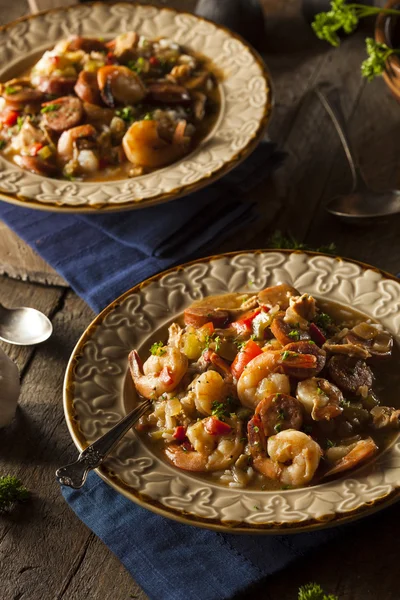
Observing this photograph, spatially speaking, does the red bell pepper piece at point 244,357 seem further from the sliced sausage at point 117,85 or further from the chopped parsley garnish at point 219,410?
the sliced sausage at point 117,85

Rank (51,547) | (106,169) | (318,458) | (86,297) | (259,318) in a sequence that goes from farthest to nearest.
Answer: (106,169) → (86,297) → (259,318) → (51,547) → (318,458)

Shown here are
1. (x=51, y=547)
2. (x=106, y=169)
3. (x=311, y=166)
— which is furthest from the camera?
(x=311, y=166)

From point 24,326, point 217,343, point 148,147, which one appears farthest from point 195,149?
point 217,343

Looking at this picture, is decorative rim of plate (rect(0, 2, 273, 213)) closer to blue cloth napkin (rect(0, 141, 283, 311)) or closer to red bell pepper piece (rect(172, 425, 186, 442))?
blue cloth napkin (rect(0, 141, 283, 311))

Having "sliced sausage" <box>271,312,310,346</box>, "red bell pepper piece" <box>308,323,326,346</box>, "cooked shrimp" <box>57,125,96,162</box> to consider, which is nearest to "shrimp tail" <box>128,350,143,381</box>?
"sliced sausage" <box>271,312,310,346</box>

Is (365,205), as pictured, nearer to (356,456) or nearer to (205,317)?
(205,317)

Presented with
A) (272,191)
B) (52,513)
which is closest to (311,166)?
(272,191)

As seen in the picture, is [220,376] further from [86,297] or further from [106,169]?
[106,169]
